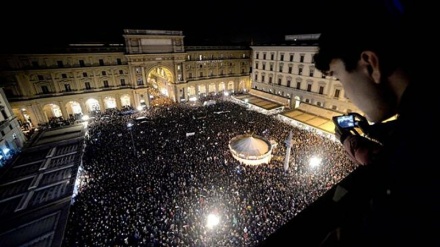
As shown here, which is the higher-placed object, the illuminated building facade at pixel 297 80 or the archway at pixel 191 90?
the illuminated building facade at pixel 297 80

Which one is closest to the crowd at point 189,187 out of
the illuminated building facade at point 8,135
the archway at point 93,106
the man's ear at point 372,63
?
the illuminated building facade at point 8,135

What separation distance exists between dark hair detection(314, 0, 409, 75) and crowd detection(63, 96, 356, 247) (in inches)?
514

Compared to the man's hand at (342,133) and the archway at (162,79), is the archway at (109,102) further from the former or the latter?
the man's hand at (342,133)

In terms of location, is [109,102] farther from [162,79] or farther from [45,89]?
[162,79]

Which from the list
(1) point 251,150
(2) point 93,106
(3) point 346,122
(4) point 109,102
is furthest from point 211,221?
(2) point 93,106

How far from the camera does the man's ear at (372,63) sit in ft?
4.43

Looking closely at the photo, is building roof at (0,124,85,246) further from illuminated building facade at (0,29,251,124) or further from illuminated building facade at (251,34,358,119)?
illuminated building facade at (251,34,358,119)

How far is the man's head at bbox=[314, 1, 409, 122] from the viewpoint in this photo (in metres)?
1.24

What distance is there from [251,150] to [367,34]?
19025mm

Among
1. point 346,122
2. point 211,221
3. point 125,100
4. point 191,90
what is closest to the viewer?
point 346,122

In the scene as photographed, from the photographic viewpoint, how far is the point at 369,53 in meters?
1.36

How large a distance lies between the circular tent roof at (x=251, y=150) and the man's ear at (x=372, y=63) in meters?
18.6

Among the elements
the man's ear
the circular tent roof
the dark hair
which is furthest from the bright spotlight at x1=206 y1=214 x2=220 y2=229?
the man's ear

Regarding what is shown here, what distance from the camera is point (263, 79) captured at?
4297cm
